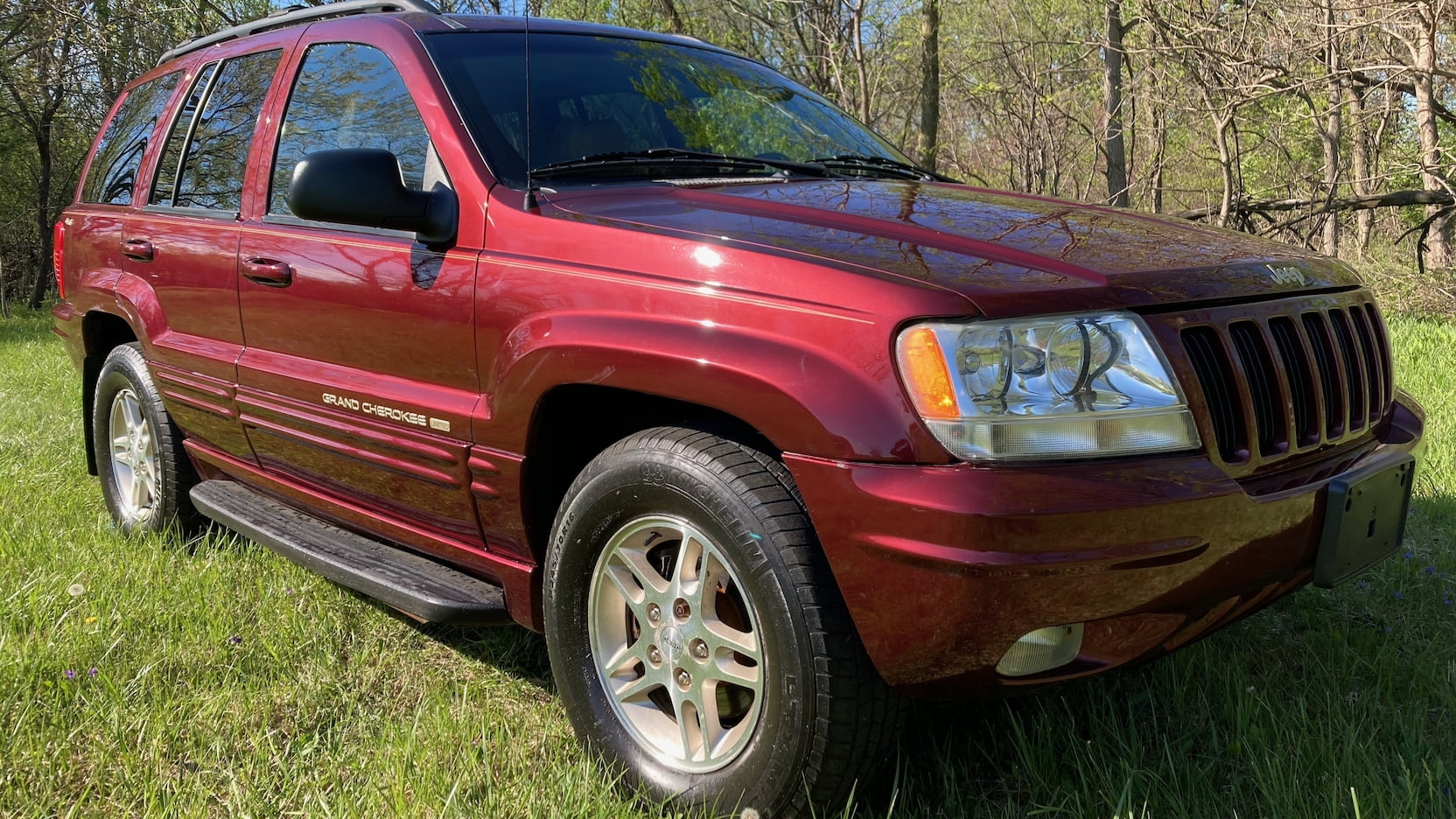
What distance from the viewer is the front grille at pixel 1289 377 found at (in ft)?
6.37

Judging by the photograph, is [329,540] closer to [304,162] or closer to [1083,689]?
[304,162]

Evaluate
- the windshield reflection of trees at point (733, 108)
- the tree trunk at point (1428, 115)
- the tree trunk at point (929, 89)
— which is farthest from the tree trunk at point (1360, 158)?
the windshield reflection of trees at point (733, 108)

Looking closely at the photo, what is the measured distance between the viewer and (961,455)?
5.72 ft

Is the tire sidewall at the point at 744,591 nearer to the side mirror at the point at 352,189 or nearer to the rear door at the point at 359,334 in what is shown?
the rear door at the point at 359,334

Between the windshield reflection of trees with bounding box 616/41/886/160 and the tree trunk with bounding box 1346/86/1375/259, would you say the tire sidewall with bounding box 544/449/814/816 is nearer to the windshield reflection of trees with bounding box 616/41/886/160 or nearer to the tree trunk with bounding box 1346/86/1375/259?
the windshield reflection of trees with bounding box 616/41/886/160

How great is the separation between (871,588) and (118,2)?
57.3 ft

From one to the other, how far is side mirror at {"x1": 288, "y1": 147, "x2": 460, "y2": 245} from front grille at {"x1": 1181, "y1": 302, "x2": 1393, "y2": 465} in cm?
167

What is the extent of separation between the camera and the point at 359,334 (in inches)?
109

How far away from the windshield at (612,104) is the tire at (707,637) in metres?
0.90

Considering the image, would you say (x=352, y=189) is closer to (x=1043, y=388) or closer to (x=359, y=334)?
(x=359, y=334)

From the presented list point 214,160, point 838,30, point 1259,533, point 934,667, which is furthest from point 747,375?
point 838,30

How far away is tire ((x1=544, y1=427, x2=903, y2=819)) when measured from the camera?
190cm

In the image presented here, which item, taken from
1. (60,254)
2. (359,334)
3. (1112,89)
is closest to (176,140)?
(60,254)

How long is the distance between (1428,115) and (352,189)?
8597 millimetres
